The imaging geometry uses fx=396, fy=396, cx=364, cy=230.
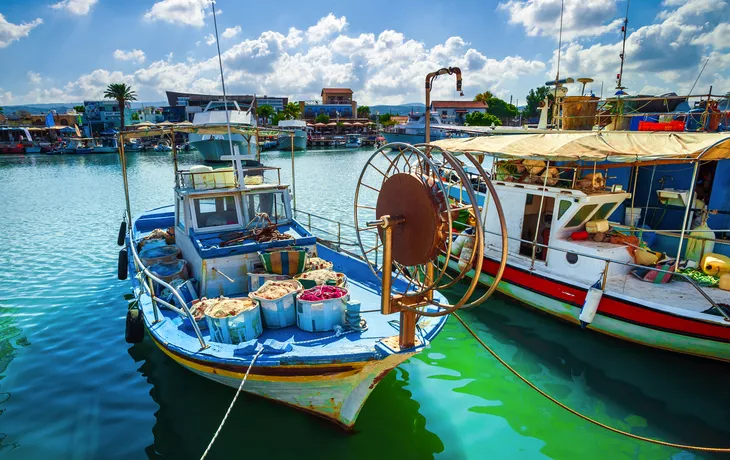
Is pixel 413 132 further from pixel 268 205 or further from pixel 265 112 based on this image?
pixel 268 205

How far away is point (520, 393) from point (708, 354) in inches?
153

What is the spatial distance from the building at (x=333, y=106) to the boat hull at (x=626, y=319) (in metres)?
96.8

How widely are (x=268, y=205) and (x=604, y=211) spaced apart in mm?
8371

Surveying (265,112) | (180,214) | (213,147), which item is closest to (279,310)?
(180,214)

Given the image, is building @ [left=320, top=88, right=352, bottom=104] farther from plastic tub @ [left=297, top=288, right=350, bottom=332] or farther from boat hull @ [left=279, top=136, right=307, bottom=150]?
plastic tub @ [left=297, top=288, right=350, bottom=332]

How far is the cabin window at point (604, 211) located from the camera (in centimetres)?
991

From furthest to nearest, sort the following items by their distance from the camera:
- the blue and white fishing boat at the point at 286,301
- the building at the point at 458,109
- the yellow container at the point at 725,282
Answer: the building at the point at 458,109, the yellow container at the point at 725,282, the blue and white fishing boat at the point at 286,301

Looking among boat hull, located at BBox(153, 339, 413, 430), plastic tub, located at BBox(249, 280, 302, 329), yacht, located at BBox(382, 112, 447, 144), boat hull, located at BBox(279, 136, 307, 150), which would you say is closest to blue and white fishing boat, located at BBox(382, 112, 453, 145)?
yacht, located at BBox(382, 112, 447, 144)

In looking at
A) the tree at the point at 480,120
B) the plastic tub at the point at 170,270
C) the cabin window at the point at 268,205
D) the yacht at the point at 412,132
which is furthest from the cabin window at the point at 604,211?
the tree at the point at 480,120

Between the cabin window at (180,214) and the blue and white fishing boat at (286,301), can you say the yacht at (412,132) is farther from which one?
the blue and white fishing boat at (286,301)

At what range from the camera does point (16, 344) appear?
8.81 m

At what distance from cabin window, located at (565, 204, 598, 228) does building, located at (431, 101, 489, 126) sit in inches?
3442

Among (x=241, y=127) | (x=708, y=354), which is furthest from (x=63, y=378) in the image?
(x=708, y=354)

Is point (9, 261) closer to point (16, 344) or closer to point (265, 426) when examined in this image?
point (16, 344)
